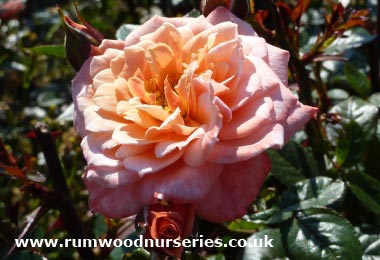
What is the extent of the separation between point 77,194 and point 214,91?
2.87 ft

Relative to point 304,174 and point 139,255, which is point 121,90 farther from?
point 304,174

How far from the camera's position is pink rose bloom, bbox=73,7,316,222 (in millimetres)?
642

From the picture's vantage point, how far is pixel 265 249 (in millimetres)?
882

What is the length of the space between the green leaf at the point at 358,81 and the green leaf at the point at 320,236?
420 mm

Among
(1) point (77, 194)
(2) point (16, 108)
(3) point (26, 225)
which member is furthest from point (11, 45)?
(3) point (26, 225)

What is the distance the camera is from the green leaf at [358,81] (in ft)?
3.89

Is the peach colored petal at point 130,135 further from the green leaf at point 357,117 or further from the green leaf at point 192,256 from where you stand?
the green leaf at point 357,117

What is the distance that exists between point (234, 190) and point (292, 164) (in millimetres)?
367

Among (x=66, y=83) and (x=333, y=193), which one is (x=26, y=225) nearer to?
(x=333, y=193)

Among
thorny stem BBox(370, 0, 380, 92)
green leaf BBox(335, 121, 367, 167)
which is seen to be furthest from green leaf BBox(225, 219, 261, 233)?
thorny stem BBox(370, 0, 380, 92)

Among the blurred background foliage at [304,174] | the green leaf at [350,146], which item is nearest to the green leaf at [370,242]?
the blurred background foliage at [304,174]

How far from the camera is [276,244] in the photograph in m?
0.88

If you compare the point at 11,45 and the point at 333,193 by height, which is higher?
the point at 333,193

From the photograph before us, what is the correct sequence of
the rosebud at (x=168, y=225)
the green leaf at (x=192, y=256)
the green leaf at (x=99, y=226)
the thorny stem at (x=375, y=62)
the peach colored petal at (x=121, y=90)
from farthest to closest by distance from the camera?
1. the thorny stem at (x=375, y=62)
2. the green leaf at (x=99, y=226)
3. the green leaf at (x=192, y=256)
4. the peach colored petal at (x=121, y=90)
5. the rosebud at (x=168, y=225)
